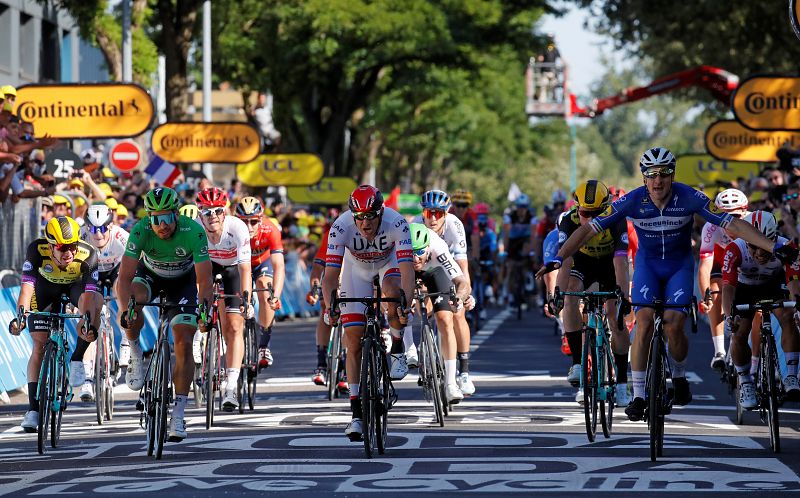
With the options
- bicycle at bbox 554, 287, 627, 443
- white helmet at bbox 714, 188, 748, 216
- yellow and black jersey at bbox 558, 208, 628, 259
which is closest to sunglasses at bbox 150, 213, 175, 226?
bicycle at bbox 554, 287, 627, 443

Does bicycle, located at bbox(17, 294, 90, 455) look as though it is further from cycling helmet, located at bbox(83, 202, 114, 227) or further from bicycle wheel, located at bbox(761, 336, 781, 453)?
bicycle wheel, located at bbox(761, 336, 781, 453)

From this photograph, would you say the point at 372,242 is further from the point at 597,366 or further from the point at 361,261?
the point at 597,366

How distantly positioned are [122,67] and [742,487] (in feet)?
70.5

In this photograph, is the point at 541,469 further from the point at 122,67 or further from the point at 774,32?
the point at 774,32

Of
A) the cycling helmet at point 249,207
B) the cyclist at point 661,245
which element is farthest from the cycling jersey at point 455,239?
the cyclist at point 661,245

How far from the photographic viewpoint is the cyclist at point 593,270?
14.8 m

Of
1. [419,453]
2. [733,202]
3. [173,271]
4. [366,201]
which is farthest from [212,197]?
[733,202]

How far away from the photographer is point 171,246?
13328mm

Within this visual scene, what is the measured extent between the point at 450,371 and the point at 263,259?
2.54m

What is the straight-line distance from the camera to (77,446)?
44.8 feet

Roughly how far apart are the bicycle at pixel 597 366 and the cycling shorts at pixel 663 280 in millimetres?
523

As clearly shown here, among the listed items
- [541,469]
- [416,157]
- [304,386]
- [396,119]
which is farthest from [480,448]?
[416,157]

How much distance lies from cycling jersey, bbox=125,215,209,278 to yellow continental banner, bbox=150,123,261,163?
56.9ft

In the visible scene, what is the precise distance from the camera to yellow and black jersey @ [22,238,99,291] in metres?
14.6
